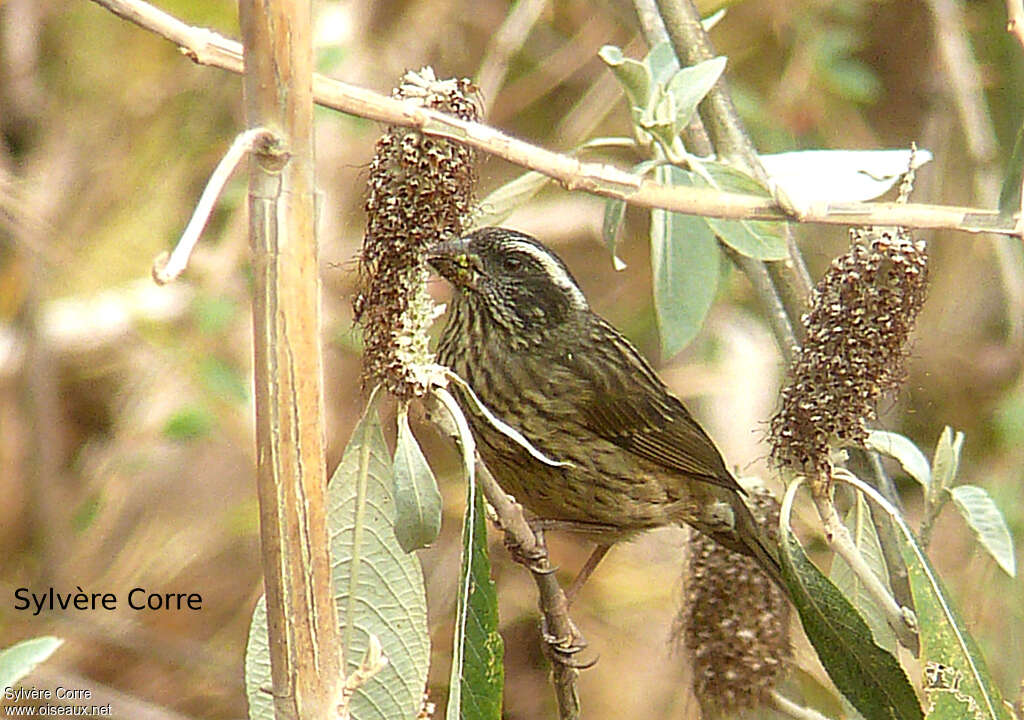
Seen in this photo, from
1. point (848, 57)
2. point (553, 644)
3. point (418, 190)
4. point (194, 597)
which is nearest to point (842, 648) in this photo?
point (553, 644)

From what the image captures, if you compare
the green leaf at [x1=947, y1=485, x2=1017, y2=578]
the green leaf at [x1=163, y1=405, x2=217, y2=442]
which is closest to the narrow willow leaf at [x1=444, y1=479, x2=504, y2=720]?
the green leaf at [x1=947, y1=485, x2=1017, y2=578]

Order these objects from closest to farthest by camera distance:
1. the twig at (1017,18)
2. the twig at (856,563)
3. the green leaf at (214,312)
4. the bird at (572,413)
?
the twig at (1017,18), the twig at (856,563), the bird at (572,413), the green leaf at (214,312)

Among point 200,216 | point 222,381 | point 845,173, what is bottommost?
point 200,216

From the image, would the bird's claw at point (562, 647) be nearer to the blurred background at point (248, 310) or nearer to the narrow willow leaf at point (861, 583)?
the narrow willow leaf at point (861, 583)

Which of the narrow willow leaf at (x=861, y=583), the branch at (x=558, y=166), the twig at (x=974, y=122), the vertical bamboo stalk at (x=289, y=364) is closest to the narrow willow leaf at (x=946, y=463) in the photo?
the narrow willow leaf at (x=861, y=583)

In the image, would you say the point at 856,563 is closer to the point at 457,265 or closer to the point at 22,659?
the point at 457,265

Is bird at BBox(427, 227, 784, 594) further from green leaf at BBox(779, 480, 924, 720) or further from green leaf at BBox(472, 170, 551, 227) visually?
green leaf at BBox(779, 480, 924, 720)

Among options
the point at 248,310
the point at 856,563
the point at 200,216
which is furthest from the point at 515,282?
the point at 248,310
